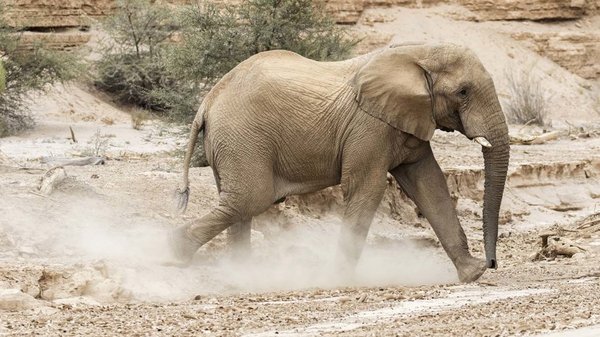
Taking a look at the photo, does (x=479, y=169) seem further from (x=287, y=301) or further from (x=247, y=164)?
(x=287, y=301)

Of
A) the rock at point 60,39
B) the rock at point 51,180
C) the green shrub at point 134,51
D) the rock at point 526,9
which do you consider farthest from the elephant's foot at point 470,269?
the rock at point 526,9

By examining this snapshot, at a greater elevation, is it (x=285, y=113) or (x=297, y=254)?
(x=285, y=113)

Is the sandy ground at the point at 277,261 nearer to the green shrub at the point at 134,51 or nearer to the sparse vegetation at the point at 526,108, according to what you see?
the sparse vegetation at the point at 526,108

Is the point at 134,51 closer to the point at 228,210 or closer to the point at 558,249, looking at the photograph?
the point at 558,249

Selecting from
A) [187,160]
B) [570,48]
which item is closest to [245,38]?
[187,160]

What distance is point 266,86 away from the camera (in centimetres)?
1284

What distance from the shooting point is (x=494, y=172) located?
41.9ft

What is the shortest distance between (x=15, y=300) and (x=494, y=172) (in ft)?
14.7

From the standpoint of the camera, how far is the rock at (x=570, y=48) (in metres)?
33.8

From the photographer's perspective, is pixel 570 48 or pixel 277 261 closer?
pixel 277 261

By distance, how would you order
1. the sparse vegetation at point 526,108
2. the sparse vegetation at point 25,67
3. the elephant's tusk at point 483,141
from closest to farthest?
the elephant's tusk at point 483,141 < the sparse vegetation at point 25,67 < the sparse vegetation at point 526,108

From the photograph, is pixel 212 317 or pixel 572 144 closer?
pixel 212 317

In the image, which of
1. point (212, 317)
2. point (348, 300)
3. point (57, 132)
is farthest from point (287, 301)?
point (57, 132)

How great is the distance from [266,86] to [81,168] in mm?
3846
